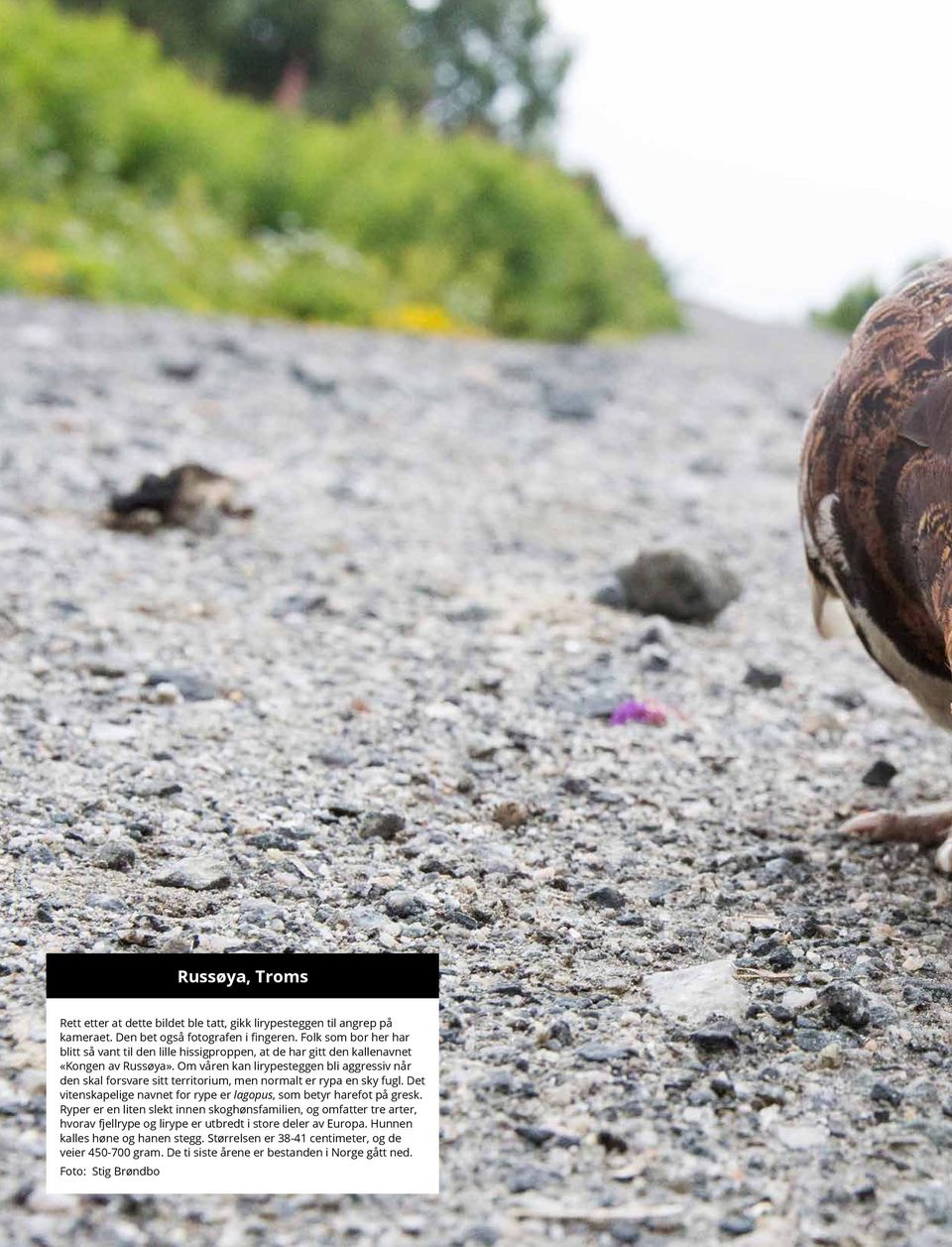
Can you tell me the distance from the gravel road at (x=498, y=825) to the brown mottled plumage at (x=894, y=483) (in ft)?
1.68

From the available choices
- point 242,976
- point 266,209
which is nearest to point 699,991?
point 242,976

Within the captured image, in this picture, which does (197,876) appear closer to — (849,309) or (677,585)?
(677,585)

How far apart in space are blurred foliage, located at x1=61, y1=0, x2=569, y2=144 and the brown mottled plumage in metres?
18.6

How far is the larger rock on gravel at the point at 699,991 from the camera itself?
2.33 metres

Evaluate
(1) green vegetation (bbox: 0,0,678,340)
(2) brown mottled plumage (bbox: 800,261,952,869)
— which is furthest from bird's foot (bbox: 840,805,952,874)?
(1) green vegetation (bbox: 0,0,678,340)

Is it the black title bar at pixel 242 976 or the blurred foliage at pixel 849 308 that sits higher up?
the blurred foliage at pixel 849 308

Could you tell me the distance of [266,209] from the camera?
41.2 feet

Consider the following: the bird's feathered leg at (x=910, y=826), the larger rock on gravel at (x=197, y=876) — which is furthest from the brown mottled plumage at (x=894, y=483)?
the larger rock on gravel at (x=197, y=876)

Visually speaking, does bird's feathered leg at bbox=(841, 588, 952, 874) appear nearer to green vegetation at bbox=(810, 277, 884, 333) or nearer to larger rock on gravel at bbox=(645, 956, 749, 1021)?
larger rock on gravel at bbox=(645, 956, 749, 1021)

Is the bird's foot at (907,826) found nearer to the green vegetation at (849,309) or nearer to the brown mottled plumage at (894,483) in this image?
the brown mottled plumage at (894,483)

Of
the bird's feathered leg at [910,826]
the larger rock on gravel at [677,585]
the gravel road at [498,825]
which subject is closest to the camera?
the gravel road at [498,825]

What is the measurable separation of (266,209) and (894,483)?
35.3 ft

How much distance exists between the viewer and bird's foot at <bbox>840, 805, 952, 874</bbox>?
3.10m

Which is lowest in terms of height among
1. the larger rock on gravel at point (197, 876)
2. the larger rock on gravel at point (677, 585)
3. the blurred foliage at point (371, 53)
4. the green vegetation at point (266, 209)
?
the larger rock on gravel at point (197, 876)
